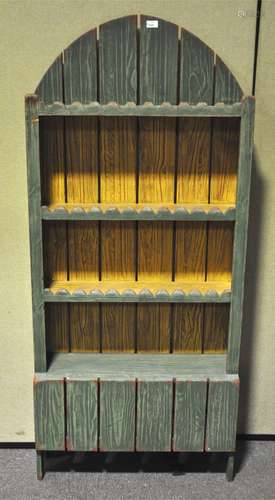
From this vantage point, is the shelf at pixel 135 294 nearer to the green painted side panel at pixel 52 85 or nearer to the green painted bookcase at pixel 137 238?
the green painted bookcase at pixel 137 238

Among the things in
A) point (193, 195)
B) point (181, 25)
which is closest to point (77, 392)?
point (193, 195)

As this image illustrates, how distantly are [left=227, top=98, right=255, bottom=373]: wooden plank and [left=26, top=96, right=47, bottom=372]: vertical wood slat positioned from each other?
78 cm

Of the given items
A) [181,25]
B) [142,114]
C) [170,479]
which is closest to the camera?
[142,114]

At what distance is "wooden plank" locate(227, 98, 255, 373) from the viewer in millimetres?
2146

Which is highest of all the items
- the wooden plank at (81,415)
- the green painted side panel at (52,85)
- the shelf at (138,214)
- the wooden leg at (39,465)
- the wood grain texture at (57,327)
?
the green painted side panel at (52,85)

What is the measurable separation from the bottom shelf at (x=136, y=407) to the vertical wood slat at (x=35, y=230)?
150 millimetres

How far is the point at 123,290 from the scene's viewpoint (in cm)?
238

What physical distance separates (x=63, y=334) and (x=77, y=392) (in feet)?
0.98

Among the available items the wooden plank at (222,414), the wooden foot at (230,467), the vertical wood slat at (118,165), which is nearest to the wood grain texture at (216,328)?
the wooden plank at (222,414)

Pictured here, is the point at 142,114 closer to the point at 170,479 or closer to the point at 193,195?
the point at 193,195

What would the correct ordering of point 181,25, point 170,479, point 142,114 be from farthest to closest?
1. point 170,479
2. point 181,25
3. point 142,114

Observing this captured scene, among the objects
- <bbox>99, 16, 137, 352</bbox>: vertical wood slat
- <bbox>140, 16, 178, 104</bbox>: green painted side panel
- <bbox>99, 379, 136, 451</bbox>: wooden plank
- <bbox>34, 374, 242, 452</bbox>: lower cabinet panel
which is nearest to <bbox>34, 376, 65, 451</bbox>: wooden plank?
<bbox>34, 374, 242, 452</bbox>: lower cabinet panel

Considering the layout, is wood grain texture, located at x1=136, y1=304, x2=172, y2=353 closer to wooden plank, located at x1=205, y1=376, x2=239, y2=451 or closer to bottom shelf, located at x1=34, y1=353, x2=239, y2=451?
bottom shelf, located at x1=34, y1=353, x2=239, y2=451

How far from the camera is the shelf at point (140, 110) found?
7.02ft
